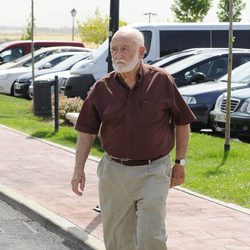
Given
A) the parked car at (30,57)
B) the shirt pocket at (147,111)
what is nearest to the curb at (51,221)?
the shirt pocket at (147,111)

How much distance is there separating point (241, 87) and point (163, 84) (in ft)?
31.7

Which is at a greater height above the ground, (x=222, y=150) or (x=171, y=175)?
(x=171, y=175)

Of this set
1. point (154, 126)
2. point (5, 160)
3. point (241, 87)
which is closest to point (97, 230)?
point (154, 126)

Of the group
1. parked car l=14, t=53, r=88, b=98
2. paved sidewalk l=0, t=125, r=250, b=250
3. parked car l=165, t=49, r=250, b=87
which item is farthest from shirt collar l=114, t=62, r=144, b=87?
parked car l=14, t=53, r=88, b=98

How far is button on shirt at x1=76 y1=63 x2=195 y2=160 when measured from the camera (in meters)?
5.05

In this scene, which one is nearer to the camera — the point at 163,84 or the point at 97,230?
the point at 163,84

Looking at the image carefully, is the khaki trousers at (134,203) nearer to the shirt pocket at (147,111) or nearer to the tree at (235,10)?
the shirt pocket at (147,111)

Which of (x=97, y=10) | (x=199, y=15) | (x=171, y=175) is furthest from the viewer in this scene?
(x=97, y=10)

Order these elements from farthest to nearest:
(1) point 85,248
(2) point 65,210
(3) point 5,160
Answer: (3) point 5,160, (2) point 65,210, (1) point 85,248

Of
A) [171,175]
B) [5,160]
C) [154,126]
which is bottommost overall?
[5,160]

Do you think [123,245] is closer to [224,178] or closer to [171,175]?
[171,175]

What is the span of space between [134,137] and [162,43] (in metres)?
17.0

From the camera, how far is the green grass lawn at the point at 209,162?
342 inches

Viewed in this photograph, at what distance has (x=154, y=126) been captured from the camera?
16.7ft
